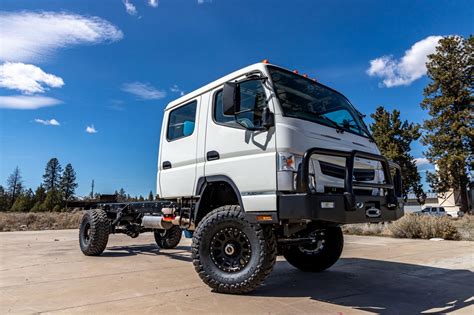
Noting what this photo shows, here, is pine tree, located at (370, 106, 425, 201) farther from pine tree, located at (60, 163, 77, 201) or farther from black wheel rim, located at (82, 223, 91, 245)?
pine tree, located at (60, 163, 77, 201)

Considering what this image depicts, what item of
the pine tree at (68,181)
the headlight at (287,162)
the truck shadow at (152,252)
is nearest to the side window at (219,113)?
the headlight at (287,162)

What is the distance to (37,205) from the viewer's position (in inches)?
1592

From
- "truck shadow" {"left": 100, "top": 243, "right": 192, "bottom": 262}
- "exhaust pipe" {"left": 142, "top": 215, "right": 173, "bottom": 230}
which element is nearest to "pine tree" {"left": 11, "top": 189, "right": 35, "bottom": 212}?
"truck shadow" {"left": 100, "top": 243, "right": 192, "bottom": 262}

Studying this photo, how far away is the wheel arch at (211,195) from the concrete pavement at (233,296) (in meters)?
0.98

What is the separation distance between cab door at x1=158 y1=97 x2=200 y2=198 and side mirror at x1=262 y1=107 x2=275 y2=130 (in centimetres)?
139

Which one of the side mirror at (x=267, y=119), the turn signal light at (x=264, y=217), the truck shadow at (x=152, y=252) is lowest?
the truck shadow at (x=152, y=252)

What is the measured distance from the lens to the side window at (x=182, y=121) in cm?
521

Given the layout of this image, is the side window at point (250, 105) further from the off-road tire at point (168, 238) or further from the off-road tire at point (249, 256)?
the off-road tire at point (168, 238)

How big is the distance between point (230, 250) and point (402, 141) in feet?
106

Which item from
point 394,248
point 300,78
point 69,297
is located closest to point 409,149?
point 394,248

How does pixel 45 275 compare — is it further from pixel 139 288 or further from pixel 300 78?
pixel 300 78

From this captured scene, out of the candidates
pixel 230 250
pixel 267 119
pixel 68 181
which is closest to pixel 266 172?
pixel 267 119

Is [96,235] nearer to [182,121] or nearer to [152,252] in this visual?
[152,252]

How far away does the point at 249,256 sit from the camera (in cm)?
393
